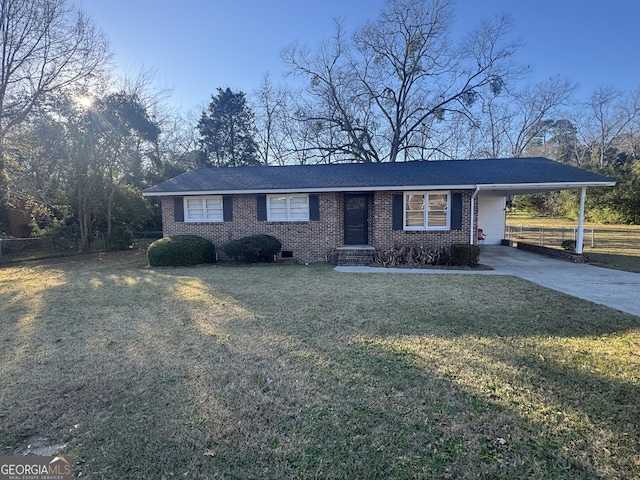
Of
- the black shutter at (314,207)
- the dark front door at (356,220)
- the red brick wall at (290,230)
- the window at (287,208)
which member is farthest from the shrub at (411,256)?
the window at (287,208)

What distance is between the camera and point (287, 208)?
12430 mm

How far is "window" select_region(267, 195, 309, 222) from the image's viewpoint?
12344mm

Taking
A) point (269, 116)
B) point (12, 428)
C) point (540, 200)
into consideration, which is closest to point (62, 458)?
point (12, 428)

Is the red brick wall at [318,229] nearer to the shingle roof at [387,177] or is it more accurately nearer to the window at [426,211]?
the window at [426,211]

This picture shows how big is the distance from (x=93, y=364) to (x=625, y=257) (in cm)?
1615

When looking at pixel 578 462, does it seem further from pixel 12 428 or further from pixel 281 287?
pixel 281 287

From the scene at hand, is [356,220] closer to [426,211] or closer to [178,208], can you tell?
[426,211]

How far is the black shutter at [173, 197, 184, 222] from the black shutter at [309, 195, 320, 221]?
5.08 meters

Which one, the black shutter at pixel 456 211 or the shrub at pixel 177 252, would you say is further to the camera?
the shrub at pixel 177 252

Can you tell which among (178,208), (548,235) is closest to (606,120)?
(548,235)

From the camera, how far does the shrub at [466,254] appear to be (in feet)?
34.6

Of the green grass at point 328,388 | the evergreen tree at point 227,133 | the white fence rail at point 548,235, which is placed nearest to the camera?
the green grass at point 328,388

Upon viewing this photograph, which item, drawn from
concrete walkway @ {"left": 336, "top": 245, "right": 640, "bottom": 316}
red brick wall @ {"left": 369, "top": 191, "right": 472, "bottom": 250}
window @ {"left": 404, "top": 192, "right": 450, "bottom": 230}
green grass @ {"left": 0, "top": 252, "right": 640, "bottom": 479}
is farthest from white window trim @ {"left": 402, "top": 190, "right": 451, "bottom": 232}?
green grass @ {"left": 0, "top": 252, "right": 640, "bottom": 479}

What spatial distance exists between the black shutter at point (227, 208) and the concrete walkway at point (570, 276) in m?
4.96
